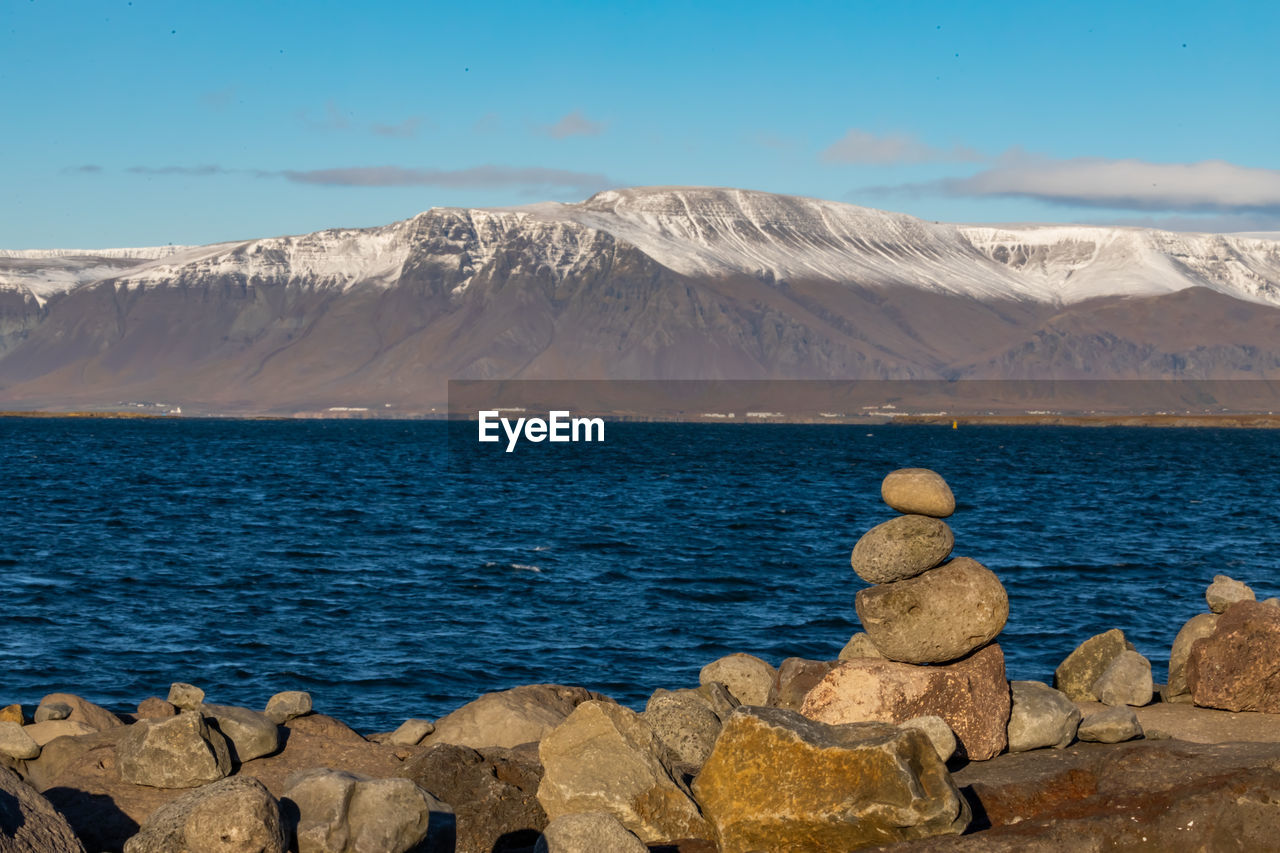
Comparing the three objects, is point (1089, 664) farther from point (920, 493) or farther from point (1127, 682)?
point (920, 493)

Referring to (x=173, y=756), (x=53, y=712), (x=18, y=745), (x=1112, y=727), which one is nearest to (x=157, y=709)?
(x=53, y=712)

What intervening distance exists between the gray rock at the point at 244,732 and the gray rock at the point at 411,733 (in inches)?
91.8

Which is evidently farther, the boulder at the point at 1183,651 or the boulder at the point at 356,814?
the boulder at the point at 1183,651

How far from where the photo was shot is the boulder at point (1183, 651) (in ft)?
65.2

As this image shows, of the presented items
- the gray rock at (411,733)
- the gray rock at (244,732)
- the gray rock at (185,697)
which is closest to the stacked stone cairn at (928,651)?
the gray rock at (411,733)

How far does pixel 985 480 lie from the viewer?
101 m

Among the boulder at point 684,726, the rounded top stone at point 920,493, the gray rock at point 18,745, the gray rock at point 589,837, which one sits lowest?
the gray rock at point 18,745

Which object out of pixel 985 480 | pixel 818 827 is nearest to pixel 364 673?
pixel 818 827

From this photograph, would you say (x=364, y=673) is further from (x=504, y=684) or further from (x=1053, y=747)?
(x=1053, y=747)

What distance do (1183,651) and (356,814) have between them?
1378 centimetres

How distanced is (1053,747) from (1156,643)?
59.0ft

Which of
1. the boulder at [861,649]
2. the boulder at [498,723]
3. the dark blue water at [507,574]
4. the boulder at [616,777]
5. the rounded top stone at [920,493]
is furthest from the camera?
the dark blue water at [507,574]

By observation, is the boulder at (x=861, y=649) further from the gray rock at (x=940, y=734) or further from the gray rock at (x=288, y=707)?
the gray rock at (x=288, y=707)

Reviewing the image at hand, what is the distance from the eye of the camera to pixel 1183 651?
68.2 feet
